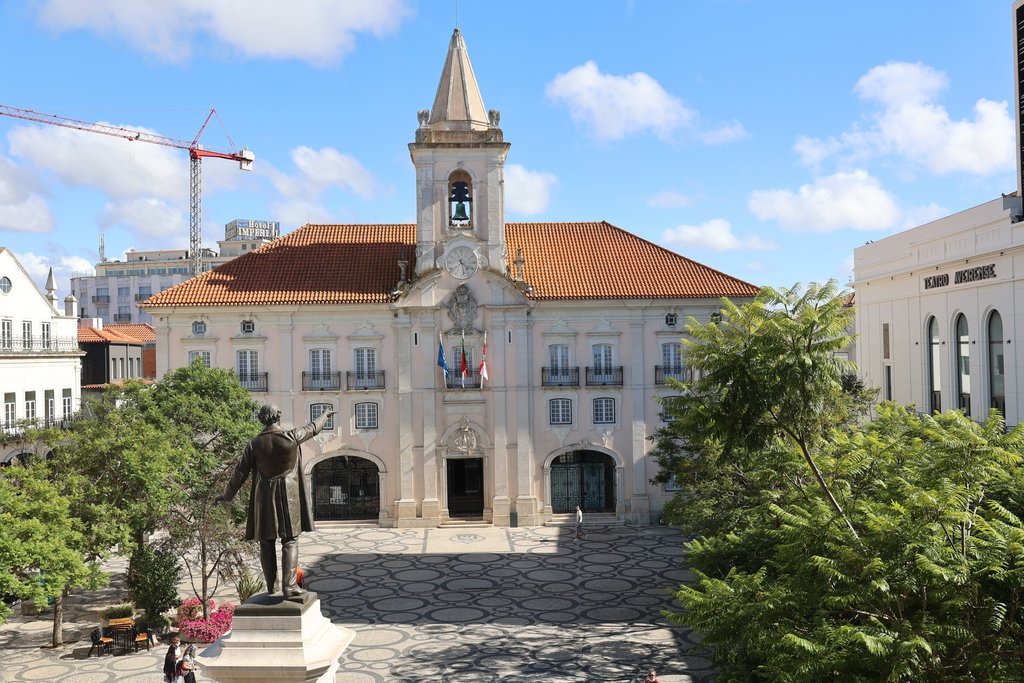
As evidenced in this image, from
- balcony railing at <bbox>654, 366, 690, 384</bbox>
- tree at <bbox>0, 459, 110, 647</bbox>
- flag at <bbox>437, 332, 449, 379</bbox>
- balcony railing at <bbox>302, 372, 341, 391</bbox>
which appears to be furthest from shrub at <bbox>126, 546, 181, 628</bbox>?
balcony railing at <bbox>654, 366, 690, 384</bbox>

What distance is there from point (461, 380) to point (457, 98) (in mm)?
13580

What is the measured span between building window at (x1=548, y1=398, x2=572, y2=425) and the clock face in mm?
7359

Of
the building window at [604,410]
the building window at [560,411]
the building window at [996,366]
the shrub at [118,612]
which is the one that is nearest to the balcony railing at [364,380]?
the building window at [560,411]

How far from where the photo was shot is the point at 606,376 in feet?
142

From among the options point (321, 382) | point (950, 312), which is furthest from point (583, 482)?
point (950, 312)

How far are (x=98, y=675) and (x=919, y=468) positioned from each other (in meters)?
20.9

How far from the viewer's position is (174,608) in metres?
29.1

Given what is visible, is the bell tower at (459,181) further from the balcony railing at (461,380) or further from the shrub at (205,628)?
the shrub at (205,628)

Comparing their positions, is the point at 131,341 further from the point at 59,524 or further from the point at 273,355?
the point at 59,524

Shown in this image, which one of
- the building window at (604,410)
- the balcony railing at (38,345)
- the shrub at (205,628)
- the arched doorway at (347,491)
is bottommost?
the shrub at (205,628)

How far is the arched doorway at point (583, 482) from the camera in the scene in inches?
1736

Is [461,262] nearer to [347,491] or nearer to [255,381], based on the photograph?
[255,381]

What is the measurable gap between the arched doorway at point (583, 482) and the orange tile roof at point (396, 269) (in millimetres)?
8005

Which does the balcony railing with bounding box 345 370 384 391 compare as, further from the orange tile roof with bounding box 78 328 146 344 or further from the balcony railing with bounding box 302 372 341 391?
the orange tile roof with bounding box 78 328 146 344
